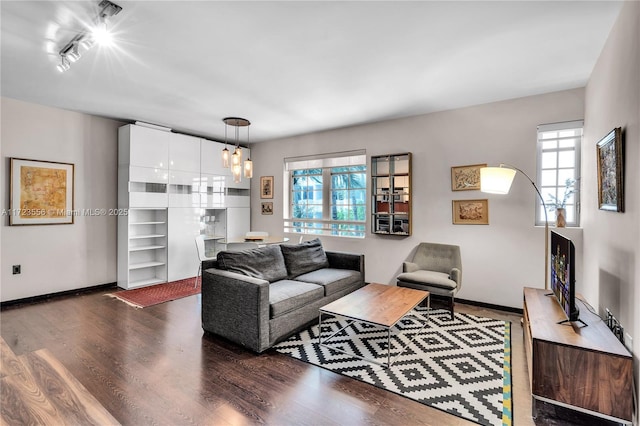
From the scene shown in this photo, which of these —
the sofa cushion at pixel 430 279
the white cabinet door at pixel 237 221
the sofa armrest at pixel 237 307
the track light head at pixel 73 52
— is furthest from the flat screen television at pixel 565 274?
the white cabinet door at pixel 237 221

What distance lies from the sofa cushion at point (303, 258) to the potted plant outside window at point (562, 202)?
8.98 feet

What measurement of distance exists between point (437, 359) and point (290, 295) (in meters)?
1.40

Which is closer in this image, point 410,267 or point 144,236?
point 410,267

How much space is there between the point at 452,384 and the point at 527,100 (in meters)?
3.30

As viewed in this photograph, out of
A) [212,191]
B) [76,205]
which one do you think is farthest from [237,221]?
[76,205]

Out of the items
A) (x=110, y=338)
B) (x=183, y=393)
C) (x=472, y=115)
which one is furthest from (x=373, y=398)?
(x=472, y=115)

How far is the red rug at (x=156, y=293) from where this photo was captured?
4.12 metres

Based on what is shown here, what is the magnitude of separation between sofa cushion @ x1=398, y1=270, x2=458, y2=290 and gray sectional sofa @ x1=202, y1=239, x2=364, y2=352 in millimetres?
657

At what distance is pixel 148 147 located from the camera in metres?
4.82

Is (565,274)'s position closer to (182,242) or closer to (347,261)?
(347,261)

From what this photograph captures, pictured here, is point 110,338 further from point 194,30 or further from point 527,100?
point 527,100

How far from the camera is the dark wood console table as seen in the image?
1683 mm

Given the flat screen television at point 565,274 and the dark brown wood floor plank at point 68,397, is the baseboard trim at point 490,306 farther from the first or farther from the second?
the dark brown wood floor plank at point 68,397

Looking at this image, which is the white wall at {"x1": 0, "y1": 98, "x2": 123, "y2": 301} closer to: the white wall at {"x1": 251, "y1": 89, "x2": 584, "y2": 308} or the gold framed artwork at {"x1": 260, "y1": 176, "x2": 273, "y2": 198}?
the gold framed artwork at {"x1": 260, "y1": 176, "x2": 273, "y2": 198}
